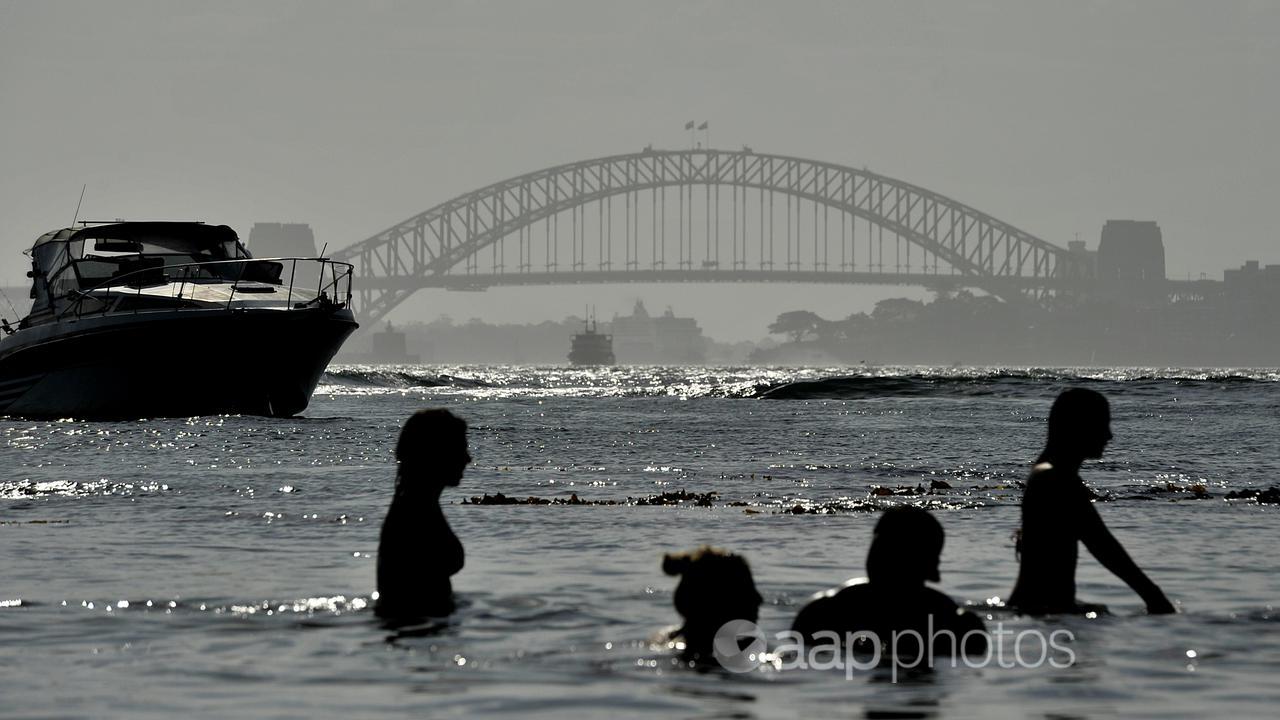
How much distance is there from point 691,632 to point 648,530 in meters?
5.69

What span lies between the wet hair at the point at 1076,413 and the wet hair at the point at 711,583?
1.67 meters

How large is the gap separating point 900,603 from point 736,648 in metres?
0.68

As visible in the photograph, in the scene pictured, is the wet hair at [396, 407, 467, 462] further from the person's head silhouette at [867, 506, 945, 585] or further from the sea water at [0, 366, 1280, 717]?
the person's head silhouette at [867, 506, 945, 585]

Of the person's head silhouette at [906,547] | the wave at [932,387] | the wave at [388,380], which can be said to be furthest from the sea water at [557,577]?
the wave at [388,380]

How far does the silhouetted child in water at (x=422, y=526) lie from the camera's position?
7.82 m

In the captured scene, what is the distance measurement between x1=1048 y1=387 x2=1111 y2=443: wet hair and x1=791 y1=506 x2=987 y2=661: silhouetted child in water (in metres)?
1.00

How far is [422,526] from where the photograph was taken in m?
8.14

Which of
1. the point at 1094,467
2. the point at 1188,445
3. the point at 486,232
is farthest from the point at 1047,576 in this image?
the point at 486,232

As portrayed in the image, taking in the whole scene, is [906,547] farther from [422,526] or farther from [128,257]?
[128,257]

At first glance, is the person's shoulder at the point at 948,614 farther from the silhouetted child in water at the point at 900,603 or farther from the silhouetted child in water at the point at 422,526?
the silhouetted child in water at the point at 422,526

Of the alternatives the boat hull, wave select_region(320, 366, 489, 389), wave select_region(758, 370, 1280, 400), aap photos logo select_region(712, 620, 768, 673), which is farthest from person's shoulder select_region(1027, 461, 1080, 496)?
wave select_region(320, 366, 489, 389)

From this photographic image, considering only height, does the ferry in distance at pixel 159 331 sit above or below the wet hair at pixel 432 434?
above

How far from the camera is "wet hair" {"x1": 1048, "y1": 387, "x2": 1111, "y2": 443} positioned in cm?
781

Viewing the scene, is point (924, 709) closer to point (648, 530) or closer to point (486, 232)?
point (648, 530)
